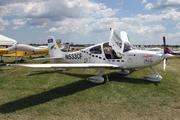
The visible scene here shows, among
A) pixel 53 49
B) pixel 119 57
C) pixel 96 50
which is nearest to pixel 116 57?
pixel 119 57

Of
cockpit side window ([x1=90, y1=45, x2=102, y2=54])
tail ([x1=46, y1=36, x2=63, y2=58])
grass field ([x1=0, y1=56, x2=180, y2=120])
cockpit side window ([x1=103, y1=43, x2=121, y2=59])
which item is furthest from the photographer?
tail ([x1=46, y1=36, x2=63, y2=58])

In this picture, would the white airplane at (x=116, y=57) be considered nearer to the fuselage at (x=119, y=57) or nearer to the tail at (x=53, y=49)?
the fuselage at (x=119, y=57)

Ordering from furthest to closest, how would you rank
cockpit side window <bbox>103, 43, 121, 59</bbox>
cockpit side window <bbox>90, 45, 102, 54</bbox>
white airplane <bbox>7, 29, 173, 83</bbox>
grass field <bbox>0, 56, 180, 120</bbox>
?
1. cockpit side window <bbox>90, 45, 102, 54</bbox>
2. cockpit side window <bbox>103, 43, 121, 59</bbox>
3. white airplane <bbox>7, 29, 173, 83</bbox>
4. grass field <bbox>0, 56, 180, 120</bbox>

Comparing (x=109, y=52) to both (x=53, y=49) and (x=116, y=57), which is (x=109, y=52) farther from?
(x=53, y=49)

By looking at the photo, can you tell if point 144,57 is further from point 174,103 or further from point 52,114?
point 52,114

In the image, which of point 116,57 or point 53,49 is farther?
point 53,49

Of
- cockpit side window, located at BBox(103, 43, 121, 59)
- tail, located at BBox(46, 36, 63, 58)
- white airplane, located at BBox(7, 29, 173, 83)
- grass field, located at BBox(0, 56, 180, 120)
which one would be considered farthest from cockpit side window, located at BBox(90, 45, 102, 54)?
tail, located at BBox(46, 36, 63, 58)

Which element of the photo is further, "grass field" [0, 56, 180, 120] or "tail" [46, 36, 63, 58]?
"tail" [46, 36, 63, 58]

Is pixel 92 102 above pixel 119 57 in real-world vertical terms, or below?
below

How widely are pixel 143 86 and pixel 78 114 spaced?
3858mm

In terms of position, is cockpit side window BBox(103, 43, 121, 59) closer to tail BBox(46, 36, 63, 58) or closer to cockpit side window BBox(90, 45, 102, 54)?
cockpit side window BBox(90, 45, 102, 54)

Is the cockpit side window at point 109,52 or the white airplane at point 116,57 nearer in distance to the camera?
the white airplane at point 116,57

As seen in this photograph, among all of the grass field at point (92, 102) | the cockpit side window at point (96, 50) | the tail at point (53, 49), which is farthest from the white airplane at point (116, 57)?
the tail at point (53, 49)

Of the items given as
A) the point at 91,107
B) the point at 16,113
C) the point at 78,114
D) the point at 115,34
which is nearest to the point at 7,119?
the point at 16,113
